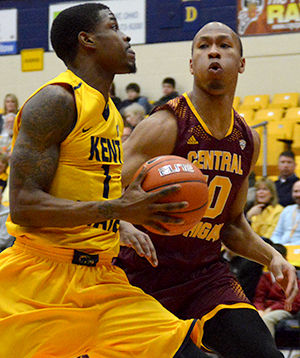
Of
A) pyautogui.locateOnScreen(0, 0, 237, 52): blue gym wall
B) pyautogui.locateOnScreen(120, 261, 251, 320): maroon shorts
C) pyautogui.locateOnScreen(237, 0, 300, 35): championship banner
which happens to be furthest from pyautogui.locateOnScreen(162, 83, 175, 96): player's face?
pyautogui.locateOnScreen(120, 261, 251, 320): maroon shorts

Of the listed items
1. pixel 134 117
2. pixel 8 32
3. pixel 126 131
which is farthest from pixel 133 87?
pixel 126 131

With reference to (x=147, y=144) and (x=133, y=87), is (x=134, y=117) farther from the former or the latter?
(x=147, y=144)

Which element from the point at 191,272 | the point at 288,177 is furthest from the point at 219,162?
the point at 288,177

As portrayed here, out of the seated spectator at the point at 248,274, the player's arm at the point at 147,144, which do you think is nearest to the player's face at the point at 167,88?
the seated spectator at the point at 248,274

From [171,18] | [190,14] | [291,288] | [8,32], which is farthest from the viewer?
[8,32]

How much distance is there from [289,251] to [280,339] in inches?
33.3

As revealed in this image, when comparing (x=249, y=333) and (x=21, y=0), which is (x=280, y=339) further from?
(x=21, y=0)

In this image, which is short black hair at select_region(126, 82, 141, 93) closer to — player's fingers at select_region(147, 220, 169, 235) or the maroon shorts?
the maroon shorts

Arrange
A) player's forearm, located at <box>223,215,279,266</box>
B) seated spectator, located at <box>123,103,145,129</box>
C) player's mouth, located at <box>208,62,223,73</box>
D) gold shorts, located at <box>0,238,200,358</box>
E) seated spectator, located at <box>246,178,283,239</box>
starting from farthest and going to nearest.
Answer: seated spectator, located at <box>123,103,145,129</box>
seated spectator, located at <box>246,178,283,239</box>
player's forearm, located at <box>223,215,279,266</box>
player's mouth, located at <box>208,62,223,73</box>
gold shorts, located at <box>0,238,200,358</box>

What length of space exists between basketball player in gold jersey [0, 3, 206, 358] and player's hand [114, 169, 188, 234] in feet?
0.31

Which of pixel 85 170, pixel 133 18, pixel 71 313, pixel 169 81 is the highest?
pixel 133 18

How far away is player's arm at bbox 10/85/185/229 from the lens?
2592 mm

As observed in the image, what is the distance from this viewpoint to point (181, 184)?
2.56m

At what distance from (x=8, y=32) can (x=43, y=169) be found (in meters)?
13.1
